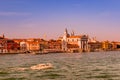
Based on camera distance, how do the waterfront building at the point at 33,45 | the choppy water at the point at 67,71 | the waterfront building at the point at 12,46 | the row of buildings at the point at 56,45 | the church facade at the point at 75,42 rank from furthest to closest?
the church facade at the point at 75,42
the waterfront building at the point at 33,45
the row of buildings at the point at 56,45
the waterfront building at the point at 12,46
the choppy water at the point at 67,71

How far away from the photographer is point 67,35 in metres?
143

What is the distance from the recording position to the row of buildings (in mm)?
113400

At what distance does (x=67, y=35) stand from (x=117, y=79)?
121 metres

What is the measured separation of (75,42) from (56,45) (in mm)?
11602

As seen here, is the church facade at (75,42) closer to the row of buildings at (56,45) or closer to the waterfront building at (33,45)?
the row of buildings at (56,45)

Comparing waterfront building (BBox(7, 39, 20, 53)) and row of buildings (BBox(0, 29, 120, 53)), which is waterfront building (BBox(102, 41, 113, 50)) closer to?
row of buildings (BBox(0, 29, 120, 53))

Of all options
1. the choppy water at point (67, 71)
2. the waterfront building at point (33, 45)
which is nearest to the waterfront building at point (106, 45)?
the waterfront building at point (33, 45)

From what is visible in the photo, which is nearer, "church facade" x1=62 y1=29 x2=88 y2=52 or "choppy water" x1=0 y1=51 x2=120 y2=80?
"choppy water" x1=0 y1=51 x2=120 y2=80

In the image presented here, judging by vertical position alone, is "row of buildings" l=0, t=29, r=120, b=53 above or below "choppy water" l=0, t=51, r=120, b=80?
above

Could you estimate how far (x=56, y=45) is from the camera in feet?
432

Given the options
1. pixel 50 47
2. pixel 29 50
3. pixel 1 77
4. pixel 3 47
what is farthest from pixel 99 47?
pixel 1 77

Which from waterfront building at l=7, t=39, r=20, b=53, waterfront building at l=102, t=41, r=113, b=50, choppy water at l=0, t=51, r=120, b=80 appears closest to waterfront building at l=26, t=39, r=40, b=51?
waterfront building at l=7, t=39, r=20, b=53

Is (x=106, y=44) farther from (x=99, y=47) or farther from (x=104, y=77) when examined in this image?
(x=104, y=77)

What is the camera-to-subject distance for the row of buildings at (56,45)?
113 m
